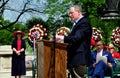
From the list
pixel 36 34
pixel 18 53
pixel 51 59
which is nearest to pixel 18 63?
pixel 18 53

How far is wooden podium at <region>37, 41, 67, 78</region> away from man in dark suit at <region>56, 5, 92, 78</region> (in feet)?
0.35

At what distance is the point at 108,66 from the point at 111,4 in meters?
1.91

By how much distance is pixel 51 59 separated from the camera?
6.27 meters

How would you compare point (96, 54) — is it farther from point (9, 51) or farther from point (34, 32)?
point (9, 51)

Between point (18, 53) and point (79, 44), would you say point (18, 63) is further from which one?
point (79, 44)

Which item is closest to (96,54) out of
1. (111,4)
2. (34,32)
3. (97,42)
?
(97,42)

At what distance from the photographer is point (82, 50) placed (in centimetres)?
631

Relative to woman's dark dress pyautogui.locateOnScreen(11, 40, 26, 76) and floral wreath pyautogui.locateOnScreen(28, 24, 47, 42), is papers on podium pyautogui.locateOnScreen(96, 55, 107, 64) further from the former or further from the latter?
floral wreath pyautogui.locateOnScreen(28, 24, 47, 42)

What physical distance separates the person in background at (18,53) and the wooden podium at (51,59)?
6.76m

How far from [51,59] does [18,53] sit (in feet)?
23.4

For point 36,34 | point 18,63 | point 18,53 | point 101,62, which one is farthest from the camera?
point 36,34

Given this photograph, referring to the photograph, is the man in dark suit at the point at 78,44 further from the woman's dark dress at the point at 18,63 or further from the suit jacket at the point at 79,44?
the woman's dark dress at the point at 18,63

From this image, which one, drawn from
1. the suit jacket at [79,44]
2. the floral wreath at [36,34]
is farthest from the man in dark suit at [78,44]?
the floral wreath at [36,34]

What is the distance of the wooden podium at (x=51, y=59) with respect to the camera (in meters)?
6.21
